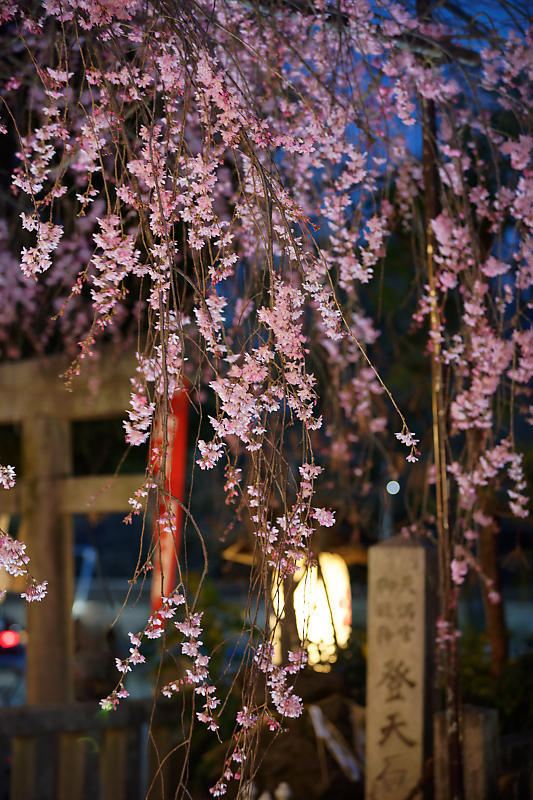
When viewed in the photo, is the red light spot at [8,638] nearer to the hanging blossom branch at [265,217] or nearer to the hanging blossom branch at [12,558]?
the hanging blossom branch at [265,217]

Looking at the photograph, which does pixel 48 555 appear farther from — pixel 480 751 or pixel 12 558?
pixel 12 558

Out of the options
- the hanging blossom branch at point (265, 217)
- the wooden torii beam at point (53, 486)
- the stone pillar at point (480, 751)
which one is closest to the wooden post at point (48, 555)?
the wooden torii beam at point (53, 486)

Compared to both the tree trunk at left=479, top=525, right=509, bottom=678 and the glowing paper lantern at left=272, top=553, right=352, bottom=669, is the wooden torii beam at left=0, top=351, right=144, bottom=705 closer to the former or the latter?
the glowing paper lantern at left=272, top=553, right=352, bottom=669

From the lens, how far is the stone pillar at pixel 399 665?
3.79 meters

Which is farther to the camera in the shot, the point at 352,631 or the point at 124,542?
the point at 124,542

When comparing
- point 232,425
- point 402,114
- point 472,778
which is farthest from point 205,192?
point 472,778

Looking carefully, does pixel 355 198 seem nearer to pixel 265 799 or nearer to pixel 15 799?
pixel 265 799

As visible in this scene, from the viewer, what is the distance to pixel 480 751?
3805 mm

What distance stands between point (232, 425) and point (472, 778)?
3018 millimetres

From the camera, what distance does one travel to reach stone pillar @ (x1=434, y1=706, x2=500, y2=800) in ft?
12.5

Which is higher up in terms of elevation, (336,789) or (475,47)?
(475,47)

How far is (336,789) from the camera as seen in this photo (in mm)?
4707

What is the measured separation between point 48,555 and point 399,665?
250cm

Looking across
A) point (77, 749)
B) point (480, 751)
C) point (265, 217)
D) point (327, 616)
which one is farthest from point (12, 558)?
point (327, 616)
